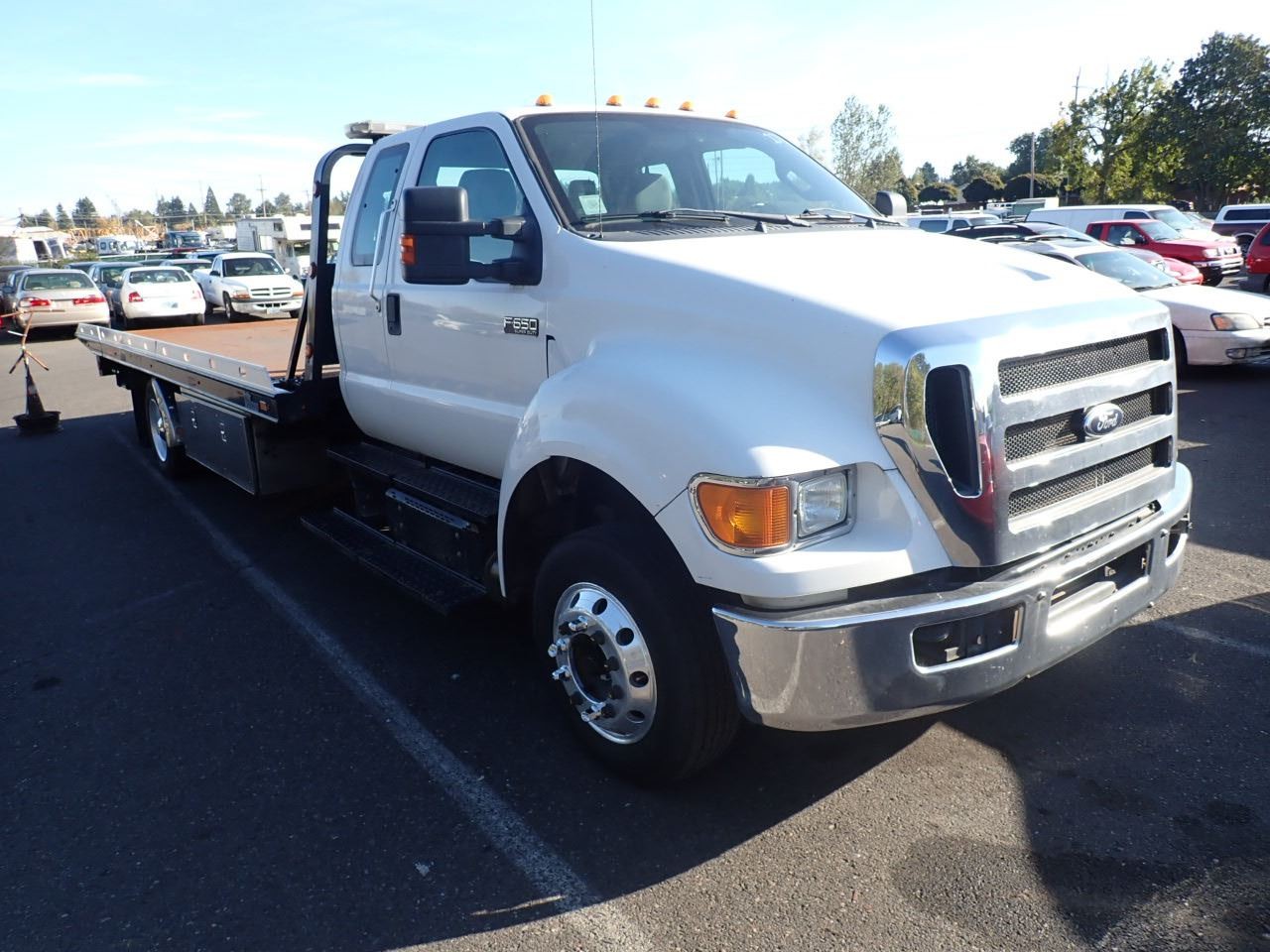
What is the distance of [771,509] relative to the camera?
8.59 feet

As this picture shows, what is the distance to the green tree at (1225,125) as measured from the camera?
157ft

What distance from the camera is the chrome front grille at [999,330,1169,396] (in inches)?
109

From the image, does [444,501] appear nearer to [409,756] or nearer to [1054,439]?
[409,756]

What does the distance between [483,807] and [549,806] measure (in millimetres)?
228

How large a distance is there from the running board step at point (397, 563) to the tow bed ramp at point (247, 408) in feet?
1.93

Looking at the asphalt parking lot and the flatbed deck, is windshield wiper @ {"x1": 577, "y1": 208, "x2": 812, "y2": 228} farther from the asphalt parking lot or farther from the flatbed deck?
the flatbed deck

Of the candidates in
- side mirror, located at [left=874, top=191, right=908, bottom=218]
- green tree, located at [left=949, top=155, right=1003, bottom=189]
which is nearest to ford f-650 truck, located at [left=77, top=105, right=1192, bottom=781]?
side mirror, located at [left=874, top=191, right=908, bottom=218]

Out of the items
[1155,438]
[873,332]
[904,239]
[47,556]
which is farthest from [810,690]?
[47,556]

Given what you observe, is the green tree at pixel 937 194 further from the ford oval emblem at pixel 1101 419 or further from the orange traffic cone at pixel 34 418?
the ford oval emblem at pixel 1101 419

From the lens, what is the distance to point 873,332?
2.71m

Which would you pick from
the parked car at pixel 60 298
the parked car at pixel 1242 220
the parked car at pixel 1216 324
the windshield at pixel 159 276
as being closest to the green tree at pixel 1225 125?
the parked car at pixel 1242 220

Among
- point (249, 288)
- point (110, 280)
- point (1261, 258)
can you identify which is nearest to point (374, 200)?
point (249, 288)

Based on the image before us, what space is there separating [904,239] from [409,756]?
2.78 m

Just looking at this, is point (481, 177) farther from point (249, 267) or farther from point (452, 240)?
point (249, 267)
